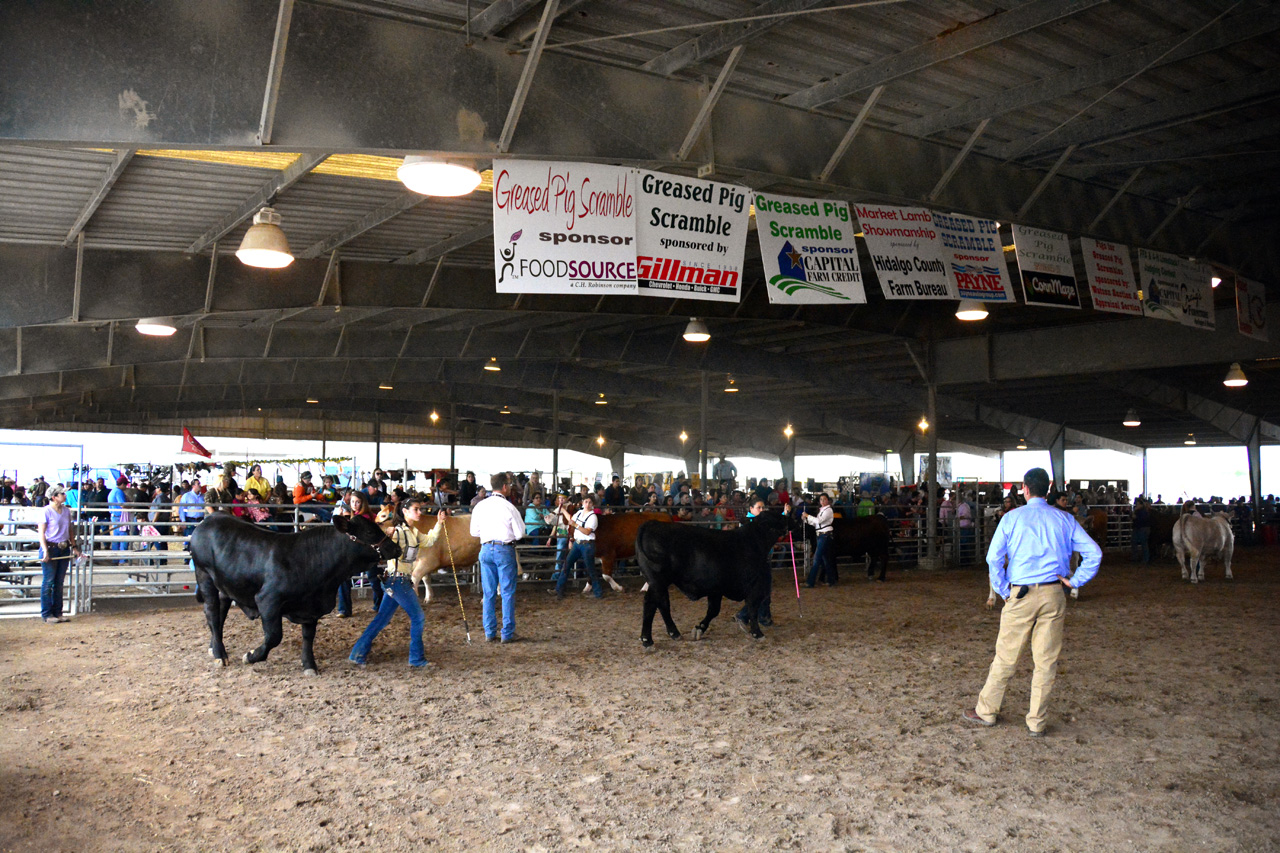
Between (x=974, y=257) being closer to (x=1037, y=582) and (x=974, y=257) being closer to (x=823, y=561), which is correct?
(x=1037, y=582)

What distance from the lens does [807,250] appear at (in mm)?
8523

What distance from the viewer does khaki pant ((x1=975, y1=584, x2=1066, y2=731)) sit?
5.97m

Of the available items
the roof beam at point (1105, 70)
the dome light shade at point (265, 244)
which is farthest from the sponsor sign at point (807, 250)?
the dome light shade at point (265, 244)

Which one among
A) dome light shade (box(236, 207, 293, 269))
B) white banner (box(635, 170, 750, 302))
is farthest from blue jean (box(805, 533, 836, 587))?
dome light shade (box(236, 207, 293, 269))

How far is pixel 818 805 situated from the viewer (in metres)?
4.87

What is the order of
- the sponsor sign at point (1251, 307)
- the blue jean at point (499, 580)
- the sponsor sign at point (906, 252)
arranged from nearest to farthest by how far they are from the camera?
the sponsor sign at point (906, 252), the blue jean at point (499, 580), the sponsor sign at point (1251, 307)

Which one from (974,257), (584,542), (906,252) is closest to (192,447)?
(584,542)

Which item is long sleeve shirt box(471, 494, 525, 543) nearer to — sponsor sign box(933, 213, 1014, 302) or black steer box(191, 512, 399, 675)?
black steer box(191, 512, 399, 675)

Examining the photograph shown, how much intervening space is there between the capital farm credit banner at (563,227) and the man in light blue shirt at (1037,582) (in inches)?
133

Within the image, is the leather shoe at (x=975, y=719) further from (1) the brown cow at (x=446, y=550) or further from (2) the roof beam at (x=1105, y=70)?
(1) the brown cow at (x=446, y=550)

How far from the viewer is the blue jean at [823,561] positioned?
1520 cm

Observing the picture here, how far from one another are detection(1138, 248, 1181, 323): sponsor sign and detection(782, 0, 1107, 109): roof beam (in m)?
5.35

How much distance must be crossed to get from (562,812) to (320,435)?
4288 cm

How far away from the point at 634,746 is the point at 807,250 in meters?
4.73
